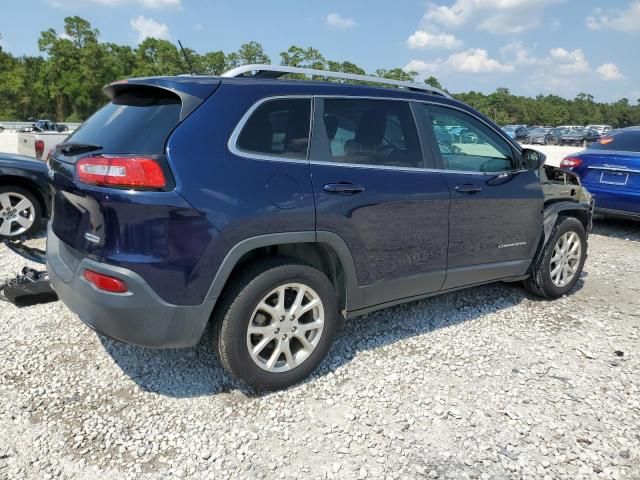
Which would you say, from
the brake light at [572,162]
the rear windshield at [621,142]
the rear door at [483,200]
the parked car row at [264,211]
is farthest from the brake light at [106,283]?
the rear windshield at [621,142]

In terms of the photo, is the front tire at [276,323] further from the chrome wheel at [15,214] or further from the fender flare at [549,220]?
the chrome wheel at [15,214]

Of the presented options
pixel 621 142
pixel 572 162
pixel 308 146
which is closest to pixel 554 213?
pixel 308 146

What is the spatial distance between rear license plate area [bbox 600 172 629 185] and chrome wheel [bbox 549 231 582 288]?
2.87 m

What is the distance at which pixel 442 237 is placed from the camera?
3.55 m

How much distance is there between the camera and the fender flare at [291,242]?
2621 millimetres

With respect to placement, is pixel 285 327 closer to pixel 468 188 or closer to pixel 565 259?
pixel 468 188

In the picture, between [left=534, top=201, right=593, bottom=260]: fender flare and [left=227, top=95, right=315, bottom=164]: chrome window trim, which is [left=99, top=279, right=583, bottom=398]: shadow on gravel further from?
[left=227, top=95, right=315, bottom=164]: chrome window trim

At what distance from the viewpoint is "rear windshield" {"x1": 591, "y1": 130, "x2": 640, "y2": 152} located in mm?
7148

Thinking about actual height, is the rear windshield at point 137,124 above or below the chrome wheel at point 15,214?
above

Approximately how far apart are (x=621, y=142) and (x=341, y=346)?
6.21 meters

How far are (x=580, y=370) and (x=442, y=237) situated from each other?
131 cm

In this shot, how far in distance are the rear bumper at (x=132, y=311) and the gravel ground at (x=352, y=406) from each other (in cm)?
50

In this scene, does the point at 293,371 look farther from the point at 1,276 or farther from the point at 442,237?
the point at 1,276

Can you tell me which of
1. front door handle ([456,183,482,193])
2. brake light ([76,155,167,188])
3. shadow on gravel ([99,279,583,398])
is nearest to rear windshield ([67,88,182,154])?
brake light ([76,155,167,188])
